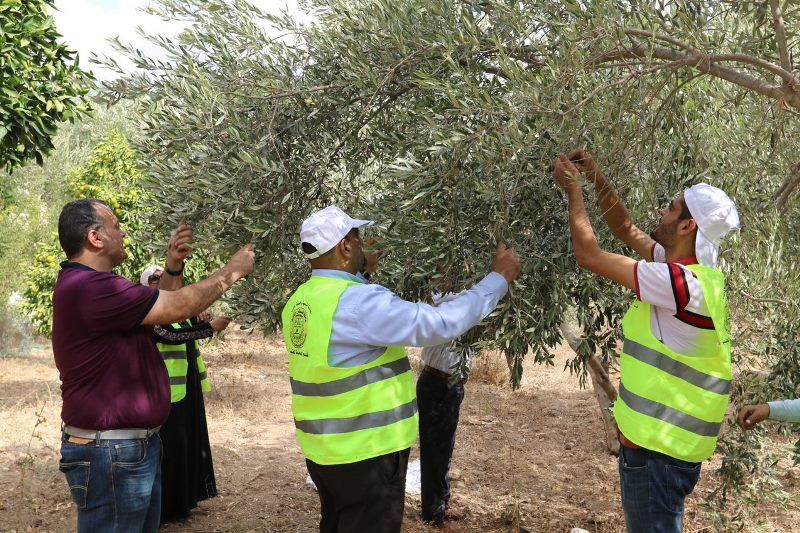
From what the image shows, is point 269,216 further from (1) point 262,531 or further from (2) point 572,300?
(1) point 262,531

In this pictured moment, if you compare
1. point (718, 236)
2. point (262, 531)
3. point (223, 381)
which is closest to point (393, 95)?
point (718, 236)

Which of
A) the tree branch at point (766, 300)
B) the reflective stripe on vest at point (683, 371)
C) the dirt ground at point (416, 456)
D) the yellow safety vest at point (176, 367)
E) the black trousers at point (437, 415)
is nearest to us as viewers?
the reflective stripe on vest at point (683, 371)

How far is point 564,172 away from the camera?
3275 mm

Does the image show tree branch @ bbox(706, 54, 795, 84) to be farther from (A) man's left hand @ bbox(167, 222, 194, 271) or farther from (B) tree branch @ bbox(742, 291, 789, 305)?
(A) man's left hand @ bbox(167, 222, 194, 271)

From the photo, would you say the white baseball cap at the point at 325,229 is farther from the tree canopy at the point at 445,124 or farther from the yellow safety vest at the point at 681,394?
the yellow safety vest at the point at 681,394

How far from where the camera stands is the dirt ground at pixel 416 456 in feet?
23.1

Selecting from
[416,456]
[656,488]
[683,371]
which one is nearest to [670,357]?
[683,371]

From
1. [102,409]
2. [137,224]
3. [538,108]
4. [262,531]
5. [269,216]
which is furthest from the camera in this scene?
[137,224]

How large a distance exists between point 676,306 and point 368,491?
1.58m

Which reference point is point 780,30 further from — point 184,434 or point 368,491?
point 184,434

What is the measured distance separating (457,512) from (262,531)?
1.88 m

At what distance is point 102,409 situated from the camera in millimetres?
3475

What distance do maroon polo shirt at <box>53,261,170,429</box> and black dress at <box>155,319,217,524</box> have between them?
2.75 metres

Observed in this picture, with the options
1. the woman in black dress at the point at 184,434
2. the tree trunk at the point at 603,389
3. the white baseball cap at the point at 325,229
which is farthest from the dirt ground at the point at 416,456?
the white baseball cap at the point at 325,229
